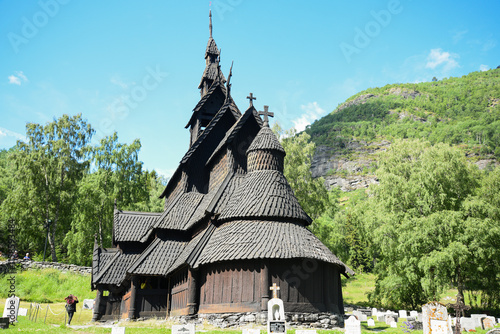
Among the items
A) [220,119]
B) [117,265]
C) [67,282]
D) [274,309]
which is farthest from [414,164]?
[67,282]

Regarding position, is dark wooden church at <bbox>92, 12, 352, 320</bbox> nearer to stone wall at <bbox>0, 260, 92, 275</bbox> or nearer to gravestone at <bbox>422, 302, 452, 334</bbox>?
gravestone at <bbox>422, 302, 452, 334</bbox>

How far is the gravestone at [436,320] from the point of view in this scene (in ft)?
39.7

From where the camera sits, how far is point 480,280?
1049 inches

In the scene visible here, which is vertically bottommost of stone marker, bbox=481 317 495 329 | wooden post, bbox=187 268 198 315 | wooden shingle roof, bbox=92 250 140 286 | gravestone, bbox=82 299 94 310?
stone marker, bbox=481 317 495 329

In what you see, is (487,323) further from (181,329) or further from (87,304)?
(87,304)

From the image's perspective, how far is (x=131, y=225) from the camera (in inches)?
978

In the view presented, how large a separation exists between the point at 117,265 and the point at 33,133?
21223 mm

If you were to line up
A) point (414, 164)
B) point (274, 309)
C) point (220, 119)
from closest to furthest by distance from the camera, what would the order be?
point (274, 309)
point (220, 119)
point (414, 164)

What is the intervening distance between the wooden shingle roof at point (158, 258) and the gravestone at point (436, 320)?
11946 mm

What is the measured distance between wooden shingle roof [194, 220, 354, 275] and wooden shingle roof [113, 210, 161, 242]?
8.47 metres

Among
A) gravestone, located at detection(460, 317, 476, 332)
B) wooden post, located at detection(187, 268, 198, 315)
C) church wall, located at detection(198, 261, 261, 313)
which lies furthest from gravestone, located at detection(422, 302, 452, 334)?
wooden post, located at detection(187, 268, 198, 315)

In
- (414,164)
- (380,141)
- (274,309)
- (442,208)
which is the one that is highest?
(380,141)

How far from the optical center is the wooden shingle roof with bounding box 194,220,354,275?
1510 cm

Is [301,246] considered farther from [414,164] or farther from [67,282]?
[67,282]
